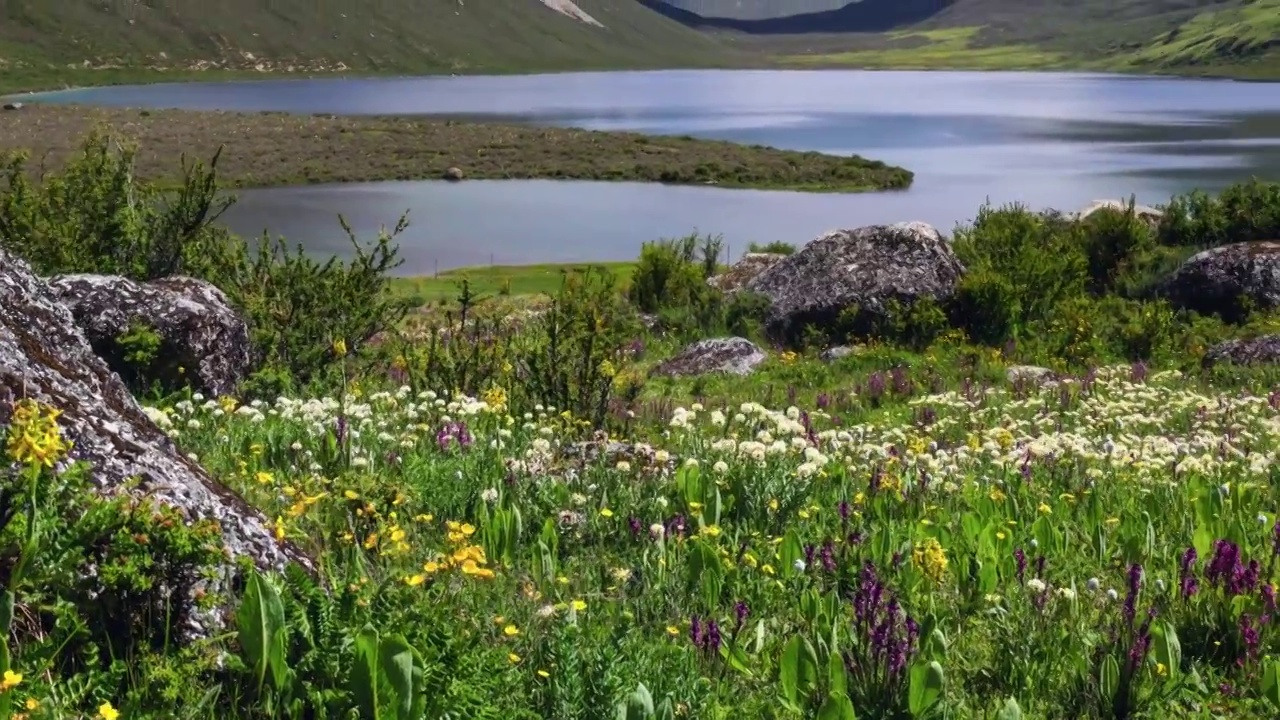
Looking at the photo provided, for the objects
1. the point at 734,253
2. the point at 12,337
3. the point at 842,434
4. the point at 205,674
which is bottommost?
the point at 734,253

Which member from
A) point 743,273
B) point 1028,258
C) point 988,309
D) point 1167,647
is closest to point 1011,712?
point 1167,647

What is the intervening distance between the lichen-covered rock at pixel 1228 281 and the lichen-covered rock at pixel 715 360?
365 inches

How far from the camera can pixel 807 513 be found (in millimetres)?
6215

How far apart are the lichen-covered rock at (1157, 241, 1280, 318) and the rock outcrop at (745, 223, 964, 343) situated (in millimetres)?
4376

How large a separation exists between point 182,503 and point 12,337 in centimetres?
112

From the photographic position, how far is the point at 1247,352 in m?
18.4

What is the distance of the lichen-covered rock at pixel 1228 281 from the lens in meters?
22.9

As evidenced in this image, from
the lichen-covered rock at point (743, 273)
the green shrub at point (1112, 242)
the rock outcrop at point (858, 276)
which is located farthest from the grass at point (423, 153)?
the rock outcrop at point (858, 276)

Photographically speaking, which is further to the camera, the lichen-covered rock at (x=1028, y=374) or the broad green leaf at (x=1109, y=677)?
the lichen-covered rock at (x=1028, y=374)

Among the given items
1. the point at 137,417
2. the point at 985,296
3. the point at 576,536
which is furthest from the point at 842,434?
the point at 985,296

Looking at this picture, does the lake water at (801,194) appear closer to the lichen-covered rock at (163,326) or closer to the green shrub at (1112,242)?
the green shrub at (1112,242)

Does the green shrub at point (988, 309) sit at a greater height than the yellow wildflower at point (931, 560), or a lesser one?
lesser

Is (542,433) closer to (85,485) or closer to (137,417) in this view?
(137,417)

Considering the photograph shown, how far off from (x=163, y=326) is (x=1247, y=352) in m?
15.7
